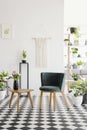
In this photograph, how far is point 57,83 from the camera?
241 inches

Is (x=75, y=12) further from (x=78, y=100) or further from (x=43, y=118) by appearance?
(x=43, y=118)

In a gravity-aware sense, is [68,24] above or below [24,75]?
above

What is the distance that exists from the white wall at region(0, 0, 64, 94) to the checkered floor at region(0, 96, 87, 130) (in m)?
1.70

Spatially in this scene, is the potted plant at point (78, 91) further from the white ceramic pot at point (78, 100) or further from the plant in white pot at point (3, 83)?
the plant in white pot at point (3, 83)

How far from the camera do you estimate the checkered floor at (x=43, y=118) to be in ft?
13.7

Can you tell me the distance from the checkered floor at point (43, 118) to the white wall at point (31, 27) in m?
1.70

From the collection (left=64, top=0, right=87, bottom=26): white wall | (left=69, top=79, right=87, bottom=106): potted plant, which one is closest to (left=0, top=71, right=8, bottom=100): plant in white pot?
(left=69, top=79, right=87, bottom=106): potted plant

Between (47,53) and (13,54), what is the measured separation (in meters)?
0.97

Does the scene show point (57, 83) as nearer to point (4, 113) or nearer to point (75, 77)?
point (75, 77)

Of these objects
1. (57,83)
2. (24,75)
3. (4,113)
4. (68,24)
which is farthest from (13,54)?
(68,24)

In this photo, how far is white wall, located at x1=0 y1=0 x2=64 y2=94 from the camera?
743 centimetres

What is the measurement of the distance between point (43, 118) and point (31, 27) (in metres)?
3.40

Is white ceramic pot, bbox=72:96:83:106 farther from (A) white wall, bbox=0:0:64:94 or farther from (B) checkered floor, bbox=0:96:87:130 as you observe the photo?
(A) white wall, bbox=0:0:64:94

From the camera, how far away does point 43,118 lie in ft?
15.5
